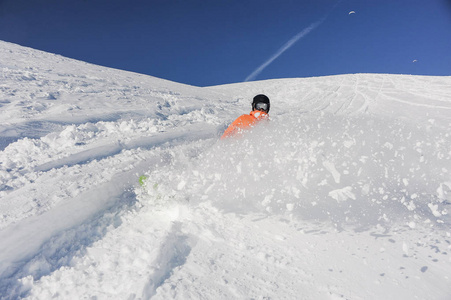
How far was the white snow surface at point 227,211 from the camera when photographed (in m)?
1.78

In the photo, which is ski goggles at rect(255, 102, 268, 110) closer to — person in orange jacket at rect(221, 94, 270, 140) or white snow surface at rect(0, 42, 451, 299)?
person in orange jacket at rect(221, 94, 270, 140)

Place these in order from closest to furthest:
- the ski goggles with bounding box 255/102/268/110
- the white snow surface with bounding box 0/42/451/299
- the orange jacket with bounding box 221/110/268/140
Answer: the white snow surface with bounding box 0/42/451/299 → the orange jacket with bounding box 221/110/268/140 → the ski goggles with bounding box 255/102/268/110

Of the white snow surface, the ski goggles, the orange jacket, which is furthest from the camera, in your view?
the ski goggles

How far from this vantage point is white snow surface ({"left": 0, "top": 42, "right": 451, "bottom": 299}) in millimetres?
1777

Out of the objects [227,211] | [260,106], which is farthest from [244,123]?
[227,211]

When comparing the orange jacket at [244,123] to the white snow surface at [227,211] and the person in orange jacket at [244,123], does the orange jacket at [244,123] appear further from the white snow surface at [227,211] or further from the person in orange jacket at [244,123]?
the white snow surface at [227,211]

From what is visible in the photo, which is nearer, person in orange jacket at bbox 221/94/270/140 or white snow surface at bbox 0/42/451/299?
white snow surface at bbox 0/42/451/299

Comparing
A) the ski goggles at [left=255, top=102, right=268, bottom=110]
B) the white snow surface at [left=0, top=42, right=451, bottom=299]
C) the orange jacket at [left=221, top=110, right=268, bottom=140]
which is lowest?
the white snow surface at [left=0, top=42, right=451, bottom=299]

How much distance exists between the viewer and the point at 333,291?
172cm

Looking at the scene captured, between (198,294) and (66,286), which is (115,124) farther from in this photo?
(198,294)

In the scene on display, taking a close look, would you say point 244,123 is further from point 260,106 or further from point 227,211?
point 227,211

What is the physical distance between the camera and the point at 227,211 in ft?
8.91

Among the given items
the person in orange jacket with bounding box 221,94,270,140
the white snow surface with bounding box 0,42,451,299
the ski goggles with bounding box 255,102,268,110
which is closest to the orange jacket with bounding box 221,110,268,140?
the person in orange jacket with bounding box 221,94,270,140

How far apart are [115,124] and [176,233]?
11.8 ft
